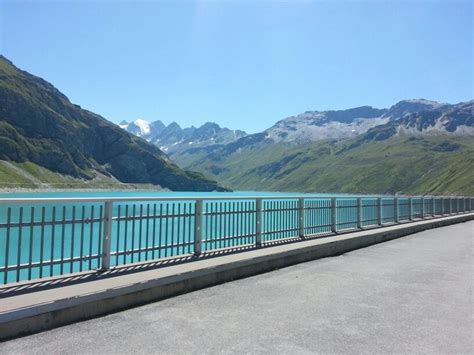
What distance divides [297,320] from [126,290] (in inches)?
112

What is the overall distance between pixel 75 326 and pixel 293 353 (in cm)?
315

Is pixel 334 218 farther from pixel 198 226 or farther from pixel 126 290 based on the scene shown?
pixel 126 290

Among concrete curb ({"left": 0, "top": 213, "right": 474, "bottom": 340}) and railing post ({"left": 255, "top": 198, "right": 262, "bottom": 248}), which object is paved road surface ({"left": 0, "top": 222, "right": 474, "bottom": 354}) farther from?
railing post ({"left": 255, "top": 198, "right": 262, "bottom": 248})

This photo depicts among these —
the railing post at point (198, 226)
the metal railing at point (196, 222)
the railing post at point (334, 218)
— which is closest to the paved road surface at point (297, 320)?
the railing post at point (198, 226)

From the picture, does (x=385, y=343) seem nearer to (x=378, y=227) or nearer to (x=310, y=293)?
(x=310, y=293)

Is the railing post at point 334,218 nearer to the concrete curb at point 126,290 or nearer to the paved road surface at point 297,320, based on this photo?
the concrete curb at point 126,290

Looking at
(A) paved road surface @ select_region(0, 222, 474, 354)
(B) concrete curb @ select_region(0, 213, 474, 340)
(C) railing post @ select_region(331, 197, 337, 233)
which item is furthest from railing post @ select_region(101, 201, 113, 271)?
(C) railing post @ select_region(331, 197, 337, 233)

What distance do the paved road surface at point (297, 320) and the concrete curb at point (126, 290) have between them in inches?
8.3

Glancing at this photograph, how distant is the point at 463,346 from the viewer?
5.60m

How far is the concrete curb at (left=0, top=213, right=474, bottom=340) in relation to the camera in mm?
5801

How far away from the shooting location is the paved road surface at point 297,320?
5430mm

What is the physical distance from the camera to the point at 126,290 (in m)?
7.09

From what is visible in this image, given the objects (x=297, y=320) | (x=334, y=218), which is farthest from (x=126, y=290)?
(x=334, y=218)

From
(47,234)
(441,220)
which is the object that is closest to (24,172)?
(47,234)
